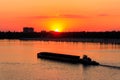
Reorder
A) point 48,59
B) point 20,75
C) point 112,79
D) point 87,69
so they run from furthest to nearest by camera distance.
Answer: point 48,59
point 87,69
point 20,75
point 112,79

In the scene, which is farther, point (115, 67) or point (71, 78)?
point (115, 67)

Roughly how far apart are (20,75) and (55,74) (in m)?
4.42

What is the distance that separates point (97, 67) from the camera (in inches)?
2527

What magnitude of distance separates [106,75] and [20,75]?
10395 millimetres

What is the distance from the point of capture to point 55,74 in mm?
55031

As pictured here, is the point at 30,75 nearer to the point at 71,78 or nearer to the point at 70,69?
the point at 71,78

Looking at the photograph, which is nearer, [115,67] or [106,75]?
[106,75]

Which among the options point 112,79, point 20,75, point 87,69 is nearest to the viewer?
point 112,79

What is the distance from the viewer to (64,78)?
5106 centimetres

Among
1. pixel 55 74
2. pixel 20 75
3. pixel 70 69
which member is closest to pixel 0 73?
pixel 20 75

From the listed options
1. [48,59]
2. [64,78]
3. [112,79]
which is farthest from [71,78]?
[48,59]

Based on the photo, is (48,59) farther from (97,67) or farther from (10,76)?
(10,76)

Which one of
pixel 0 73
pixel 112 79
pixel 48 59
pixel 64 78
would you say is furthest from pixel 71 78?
pixel 48 59

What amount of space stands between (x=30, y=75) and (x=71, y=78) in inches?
217
